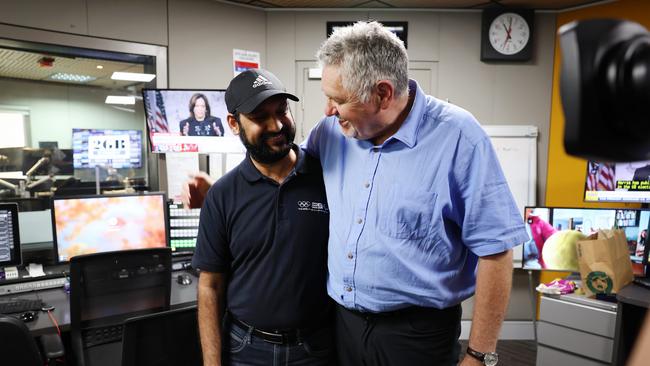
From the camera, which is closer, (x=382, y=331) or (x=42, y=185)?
(x=382, y=331)

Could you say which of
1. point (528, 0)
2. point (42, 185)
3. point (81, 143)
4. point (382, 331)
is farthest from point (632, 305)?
point (42, 185)

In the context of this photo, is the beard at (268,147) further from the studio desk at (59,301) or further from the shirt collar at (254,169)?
the studio desk at (59,301)

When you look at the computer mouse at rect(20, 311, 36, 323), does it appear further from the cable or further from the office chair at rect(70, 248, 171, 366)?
the office chair at rect(70, 248, 171, 366)

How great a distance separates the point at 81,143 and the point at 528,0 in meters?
3.89

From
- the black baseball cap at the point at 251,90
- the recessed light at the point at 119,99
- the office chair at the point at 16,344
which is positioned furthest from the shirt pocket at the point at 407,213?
the recessed light at the point at 119,99

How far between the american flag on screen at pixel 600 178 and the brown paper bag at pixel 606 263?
661 mm

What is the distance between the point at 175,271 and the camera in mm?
3059

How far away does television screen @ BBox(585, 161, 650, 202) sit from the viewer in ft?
10.1

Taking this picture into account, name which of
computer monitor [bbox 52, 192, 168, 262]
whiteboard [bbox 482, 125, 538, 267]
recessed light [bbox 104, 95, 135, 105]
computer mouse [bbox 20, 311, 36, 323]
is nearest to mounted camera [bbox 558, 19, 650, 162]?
computer mouse [bbox 20, 311, 36, 323]

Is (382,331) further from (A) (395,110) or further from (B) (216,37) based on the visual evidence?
(B) (216,37)

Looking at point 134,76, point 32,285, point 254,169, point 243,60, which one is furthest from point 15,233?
point 243,60

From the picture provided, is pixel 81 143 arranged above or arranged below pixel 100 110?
below

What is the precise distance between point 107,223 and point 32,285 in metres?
0.56

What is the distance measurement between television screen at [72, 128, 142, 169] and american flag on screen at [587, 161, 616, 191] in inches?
139
